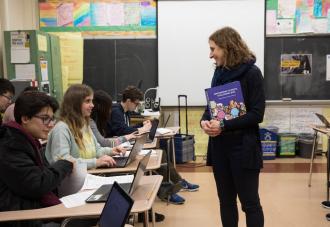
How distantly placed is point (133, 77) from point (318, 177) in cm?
311

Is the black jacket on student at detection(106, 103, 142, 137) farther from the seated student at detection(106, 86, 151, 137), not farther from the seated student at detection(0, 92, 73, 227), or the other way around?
the seated student at detection(0, 92, 73, 227)

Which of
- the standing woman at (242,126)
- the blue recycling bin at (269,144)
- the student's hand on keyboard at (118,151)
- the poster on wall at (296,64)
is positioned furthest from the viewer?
the poster on wall at (296,64)

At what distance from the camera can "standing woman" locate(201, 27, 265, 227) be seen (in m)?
2.48

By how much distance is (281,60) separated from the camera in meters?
6.50

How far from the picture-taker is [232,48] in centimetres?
251

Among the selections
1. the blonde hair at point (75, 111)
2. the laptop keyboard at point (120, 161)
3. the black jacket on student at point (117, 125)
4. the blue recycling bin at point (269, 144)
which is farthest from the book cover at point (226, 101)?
the blue recycling bin at point (269, 144)

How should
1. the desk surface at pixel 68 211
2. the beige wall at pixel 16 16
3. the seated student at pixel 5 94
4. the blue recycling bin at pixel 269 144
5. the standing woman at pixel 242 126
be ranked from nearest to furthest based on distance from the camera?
the desk surface at pixel 68 211
the standing woman at pixel 242 126
the seated student at pixel 5 94
the beige wall at pixel 16 16
the blue recycling bin at pixel 269 144

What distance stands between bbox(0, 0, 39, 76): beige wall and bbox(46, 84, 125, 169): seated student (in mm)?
2644

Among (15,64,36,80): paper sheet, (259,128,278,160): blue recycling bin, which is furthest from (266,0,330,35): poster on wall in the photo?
(15,64,36,80): paper sheet

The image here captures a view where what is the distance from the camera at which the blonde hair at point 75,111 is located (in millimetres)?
2818

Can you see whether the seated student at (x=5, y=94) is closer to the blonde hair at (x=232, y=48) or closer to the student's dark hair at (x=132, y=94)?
the student's dark hair at (x=132, y=94)

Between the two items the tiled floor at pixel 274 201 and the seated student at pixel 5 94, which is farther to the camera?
the seated student at pixel 5 94

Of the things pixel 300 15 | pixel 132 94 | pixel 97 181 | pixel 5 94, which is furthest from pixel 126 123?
pixel 300 15

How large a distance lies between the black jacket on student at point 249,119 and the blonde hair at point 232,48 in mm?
41
